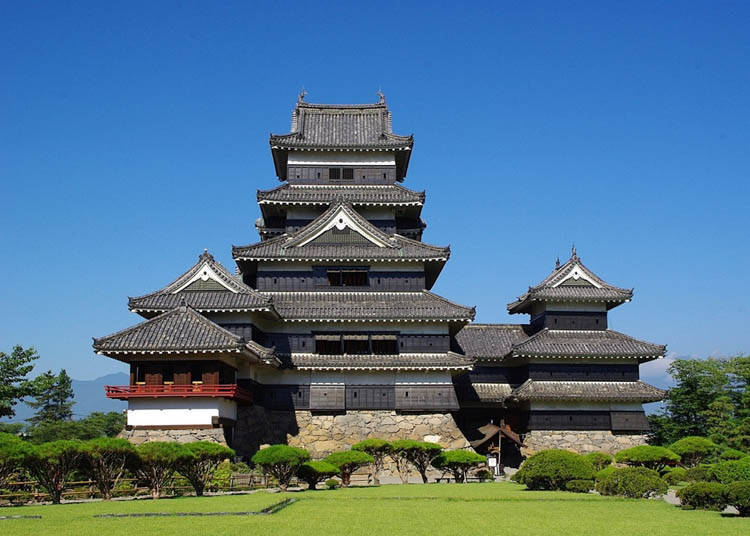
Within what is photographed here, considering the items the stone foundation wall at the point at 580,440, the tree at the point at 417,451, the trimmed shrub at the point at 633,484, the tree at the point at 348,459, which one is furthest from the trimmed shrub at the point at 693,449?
the tree at the point at 348,459

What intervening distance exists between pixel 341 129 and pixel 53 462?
3100cm

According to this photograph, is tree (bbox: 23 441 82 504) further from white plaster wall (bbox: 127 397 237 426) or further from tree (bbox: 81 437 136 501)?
white plaster wall (bbox: 127 397 237 426)

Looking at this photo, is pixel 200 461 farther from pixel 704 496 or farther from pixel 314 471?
pixel 704 496

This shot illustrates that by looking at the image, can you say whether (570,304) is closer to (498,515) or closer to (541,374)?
(541,374)

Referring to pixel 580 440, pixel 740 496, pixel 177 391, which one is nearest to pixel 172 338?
pixel 177 391

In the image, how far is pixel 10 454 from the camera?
22125 millimetres

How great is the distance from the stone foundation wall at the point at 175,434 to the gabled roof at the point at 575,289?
64.1ft

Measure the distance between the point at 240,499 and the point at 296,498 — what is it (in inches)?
70.1

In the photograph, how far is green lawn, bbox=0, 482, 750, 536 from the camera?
16.6 metres

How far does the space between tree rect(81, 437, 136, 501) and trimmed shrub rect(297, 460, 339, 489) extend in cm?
690

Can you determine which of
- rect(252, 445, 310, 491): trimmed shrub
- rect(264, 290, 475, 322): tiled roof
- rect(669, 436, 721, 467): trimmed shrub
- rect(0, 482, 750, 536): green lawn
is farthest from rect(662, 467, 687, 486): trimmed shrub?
rect(252, 445, 310, 491): trimmed shrub

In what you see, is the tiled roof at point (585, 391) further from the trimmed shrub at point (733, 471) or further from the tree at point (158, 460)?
the tree at point (158, 460)

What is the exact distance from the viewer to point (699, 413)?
163ft

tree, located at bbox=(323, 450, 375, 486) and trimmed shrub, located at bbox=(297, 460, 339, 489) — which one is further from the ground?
tree, located at bbox=(323, 450, 375, 486)
